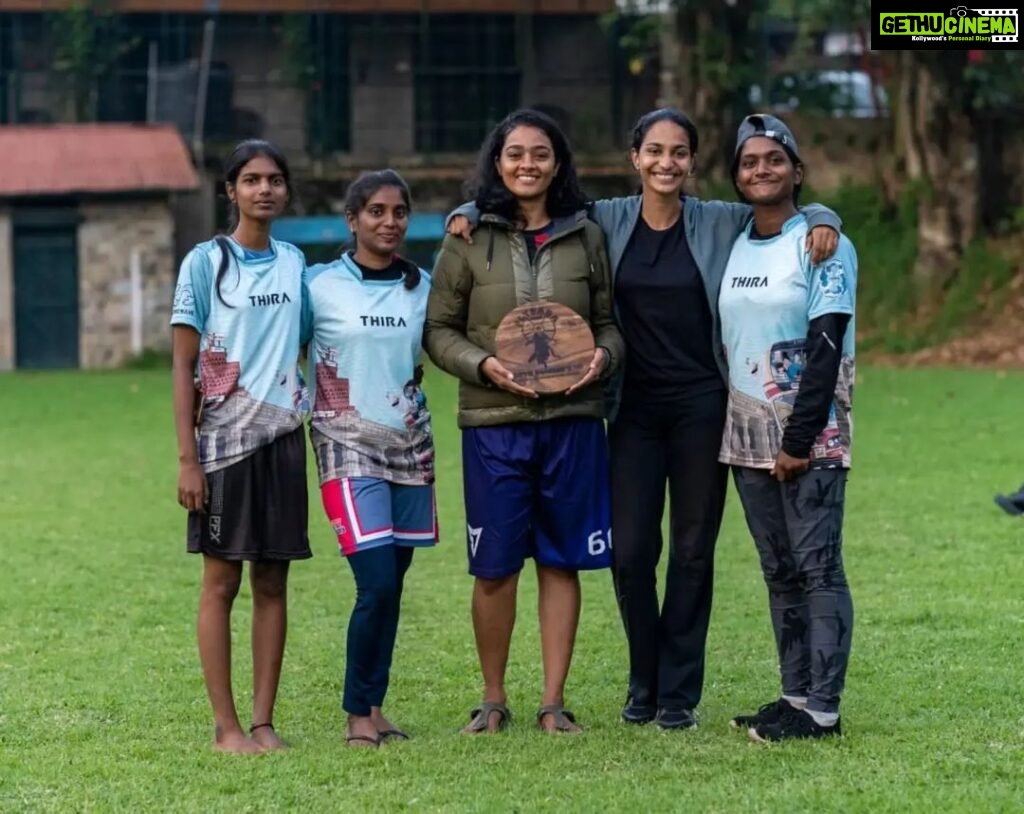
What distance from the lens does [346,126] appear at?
100ft

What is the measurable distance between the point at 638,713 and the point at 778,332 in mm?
1408

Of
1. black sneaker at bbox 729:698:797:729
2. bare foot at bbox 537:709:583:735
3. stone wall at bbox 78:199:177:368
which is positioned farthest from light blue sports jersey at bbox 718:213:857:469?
stone wall at bbox 78:199:177:368

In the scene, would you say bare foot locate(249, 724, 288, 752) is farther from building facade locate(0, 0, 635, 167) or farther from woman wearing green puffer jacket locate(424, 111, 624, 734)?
building facade locate(0, 0, 635, 167)

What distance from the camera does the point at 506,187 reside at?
6293 millimetres

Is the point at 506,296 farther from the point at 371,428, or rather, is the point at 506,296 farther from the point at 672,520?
the point at 672,520

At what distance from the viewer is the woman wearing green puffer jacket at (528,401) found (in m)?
6.20

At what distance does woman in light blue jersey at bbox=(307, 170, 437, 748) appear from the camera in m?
6.16

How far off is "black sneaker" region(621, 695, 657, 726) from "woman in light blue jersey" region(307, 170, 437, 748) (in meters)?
0.78

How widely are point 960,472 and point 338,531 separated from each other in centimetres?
807

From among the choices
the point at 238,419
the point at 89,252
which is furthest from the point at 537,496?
the point at 89,252

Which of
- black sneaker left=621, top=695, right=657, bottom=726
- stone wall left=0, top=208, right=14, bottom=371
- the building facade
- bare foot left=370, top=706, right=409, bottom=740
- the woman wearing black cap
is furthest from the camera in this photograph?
the building facade

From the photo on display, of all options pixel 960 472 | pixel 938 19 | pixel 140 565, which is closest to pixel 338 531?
pixel 140 565

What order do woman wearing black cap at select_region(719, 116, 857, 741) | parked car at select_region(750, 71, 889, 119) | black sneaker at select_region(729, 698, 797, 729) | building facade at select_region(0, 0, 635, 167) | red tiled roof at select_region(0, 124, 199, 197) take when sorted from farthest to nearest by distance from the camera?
1. building facade at select_region(0, 0, 635, 167)
2. parked car at select_region(750, 71, 889, 119)
3. red tiled roof at select_region(0, 124, 199, 197)
4. black sneaker at select_region(729, 698, 797, 729)
5. woman wearing black cap at select_region(719, 116, 857, 741)

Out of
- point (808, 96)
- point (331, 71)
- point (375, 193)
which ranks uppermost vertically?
point (331, 71)
